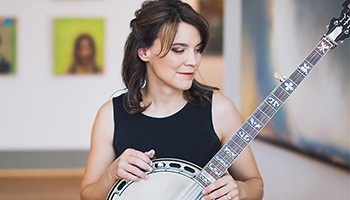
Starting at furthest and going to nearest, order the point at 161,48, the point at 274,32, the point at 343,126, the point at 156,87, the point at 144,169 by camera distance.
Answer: the point at 274,32 → the point at 343,126 → the point at 156,87 → the point at 161,48 → the point at 144,169

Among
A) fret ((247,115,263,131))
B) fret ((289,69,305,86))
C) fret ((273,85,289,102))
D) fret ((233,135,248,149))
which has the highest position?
fret ((289,69,305,86))

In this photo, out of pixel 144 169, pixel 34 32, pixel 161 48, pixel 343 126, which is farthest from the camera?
pixel 34 32

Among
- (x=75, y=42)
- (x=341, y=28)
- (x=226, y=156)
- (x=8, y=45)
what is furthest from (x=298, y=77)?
(x=8, y=45)

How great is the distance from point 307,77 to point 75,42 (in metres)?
3.04

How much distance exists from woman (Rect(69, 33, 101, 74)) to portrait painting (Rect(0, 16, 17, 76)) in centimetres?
48

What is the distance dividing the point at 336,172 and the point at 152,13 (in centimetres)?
143

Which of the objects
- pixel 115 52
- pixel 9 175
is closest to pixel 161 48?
pixel 115 52

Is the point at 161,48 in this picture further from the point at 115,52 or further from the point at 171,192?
the point at 115,52

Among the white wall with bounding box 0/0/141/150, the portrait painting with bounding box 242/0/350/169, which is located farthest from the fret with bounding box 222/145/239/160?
the white wall with bounding box 0/0/141/150

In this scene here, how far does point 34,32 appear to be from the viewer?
5770 millimetres

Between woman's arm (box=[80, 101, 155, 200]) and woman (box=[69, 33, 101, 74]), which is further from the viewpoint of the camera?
→ woman (box=[69, 33, 101, 74])

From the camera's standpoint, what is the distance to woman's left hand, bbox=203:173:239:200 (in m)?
1.65

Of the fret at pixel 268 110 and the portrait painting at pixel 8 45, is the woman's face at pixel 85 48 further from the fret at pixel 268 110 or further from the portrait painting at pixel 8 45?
the fret at pixel 268 110

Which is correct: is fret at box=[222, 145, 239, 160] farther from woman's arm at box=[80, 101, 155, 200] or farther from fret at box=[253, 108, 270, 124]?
woman's arm at box=[80, 101, 155, 200]
